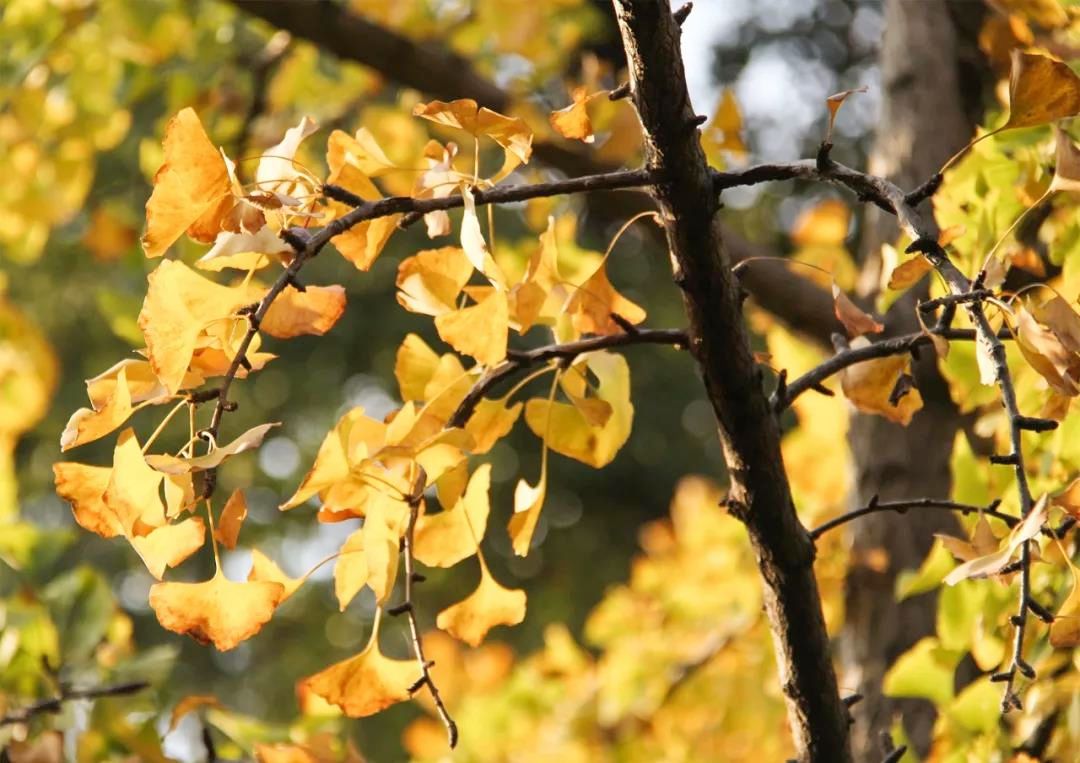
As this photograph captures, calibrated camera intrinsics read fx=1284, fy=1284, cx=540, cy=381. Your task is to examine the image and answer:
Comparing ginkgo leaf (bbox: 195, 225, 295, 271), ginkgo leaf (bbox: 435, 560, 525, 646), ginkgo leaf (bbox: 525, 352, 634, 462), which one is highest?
ginkgo leaf (bbox: 525, 352, 634, 462)

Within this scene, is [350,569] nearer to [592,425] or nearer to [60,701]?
[592,425]

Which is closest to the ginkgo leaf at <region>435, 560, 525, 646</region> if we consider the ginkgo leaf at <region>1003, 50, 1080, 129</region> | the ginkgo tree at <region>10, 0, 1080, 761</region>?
the ginkgo tree at <region>10, 0, 1080, 761</region>

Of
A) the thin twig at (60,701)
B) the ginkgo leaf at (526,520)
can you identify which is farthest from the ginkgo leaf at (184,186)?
the thin twig at (60,701)

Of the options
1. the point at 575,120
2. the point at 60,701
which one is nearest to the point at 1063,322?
the point at 575,120

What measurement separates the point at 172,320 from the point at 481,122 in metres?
0.16

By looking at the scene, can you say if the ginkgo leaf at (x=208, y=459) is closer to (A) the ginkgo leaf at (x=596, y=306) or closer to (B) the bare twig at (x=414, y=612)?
(B) the bare twig at (x=414, y=612)

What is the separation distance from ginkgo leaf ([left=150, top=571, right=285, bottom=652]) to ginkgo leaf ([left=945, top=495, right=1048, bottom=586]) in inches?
12.0

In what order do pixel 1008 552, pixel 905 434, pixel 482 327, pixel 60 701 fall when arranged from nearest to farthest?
pixel 1008 552
pixel 482 327
pixel 60 701
pixel 905 434

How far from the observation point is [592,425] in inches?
26.9

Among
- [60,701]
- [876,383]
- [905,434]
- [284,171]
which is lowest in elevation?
[60,701]

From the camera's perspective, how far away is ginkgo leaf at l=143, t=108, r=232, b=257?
0.56m

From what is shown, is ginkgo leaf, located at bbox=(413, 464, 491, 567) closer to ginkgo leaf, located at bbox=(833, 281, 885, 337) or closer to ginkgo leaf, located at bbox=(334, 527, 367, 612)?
ginkgo leaf, located at bbox=(334, 527, 367, 612)

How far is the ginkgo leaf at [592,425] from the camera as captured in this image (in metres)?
0.69

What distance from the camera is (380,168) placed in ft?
2.19
